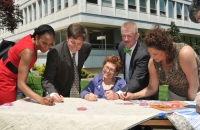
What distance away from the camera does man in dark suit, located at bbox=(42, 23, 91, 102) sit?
305 centimetres

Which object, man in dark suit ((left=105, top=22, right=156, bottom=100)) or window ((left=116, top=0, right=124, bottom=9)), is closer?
man in dark suit ((left=105, top=22, right=156, bottom=100))

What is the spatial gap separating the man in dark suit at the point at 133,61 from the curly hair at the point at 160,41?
59 centimetres

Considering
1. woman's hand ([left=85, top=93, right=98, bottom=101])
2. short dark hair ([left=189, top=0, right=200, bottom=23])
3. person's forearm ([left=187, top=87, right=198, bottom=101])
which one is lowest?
woman's hand ([left=85, top=93, right=98, bottom=101])

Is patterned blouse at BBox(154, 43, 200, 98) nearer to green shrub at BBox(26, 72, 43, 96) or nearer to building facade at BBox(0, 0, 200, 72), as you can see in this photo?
green shrub at BBox(26, 72, 43, 96)

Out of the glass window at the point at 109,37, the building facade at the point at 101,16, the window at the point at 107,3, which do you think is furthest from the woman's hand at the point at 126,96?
Result: the glass window at the point at 109,37

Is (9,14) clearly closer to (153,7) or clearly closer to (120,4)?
(120,4)

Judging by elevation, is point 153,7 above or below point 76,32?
above

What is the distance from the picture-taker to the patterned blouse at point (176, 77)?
2770mm

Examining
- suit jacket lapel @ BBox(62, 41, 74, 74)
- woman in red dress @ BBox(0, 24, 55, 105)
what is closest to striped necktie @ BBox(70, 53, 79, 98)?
suit jacket lapel @ BBox(62, 41, 74, 74)

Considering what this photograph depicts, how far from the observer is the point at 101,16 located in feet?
67.7

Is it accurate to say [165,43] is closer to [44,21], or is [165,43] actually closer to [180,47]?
[180,47]

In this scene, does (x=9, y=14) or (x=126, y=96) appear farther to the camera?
(x=9, y=14)

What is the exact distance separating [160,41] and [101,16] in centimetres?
1836

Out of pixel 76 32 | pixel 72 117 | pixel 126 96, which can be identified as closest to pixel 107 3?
pixel 76 32
